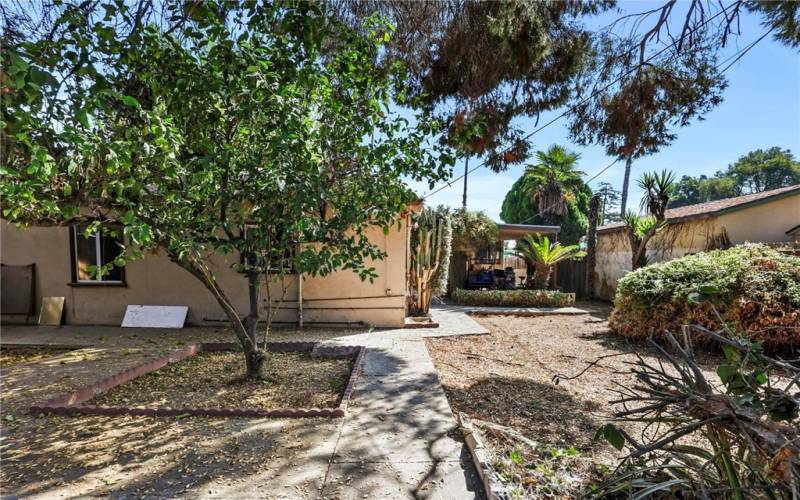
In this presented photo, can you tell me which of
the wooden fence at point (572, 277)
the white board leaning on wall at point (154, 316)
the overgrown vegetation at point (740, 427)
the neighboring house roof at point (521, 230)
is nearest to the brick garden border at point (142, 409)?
the overgrown vegetation at point (740, 427)

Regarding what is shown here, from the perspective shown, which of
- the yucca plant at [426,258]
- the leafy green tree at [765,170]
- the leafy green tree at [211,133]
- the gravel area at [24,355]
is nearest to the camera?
the leafy green tree at [211,133]

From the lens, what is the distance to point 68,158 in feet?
8.22

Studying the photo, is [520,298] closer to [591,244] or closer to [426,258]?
[591,244]

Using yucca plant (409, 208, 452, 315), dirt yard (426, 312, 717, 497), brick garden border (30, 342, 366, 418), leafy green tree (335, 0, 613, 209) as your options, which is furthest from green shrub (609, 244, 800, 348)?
brick garden border (30, 342, 366, 418)

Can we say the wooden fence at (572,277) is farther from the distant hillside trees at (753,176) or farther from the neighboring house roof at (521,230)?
the distant hillside trees at (753,176)

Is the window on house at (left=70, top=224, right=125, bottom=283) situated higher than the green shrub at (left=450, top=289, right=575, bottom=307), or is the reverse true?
the window on house at (left=70, top=224, right=125, bottom=283)

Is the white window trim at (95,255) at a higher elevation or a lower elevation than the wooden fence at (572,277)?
higher

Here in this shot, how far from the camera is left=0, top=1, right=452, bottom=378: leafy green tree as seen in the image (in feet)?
8.45

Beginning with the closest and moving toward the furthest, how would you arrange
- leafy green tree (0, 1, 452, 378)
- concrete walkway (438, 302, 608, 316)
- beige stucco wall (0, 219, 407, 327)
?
leafy green tree (0, 1, 452, 378) → beige stucco wall (0, 219, 407, 327) → concrete walkway (438, 302, 608, 316)

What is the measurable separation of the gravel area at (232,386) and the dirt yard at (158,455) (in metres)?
0.34

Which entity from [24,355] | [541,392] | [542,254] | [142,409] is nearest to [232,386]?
[142,409]

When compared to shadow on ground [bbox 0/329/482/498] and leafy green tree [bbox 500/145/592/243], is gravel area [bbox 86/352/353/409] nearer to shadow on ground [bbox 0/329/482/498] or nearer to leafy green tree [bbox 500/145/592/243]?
shadow on ground [bbox 0/329/482/498]

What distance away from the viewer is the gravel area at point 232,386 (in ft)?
13.8

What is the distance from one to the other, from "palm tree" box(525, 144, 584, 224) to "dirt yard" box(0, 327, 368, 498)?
65.5ft
